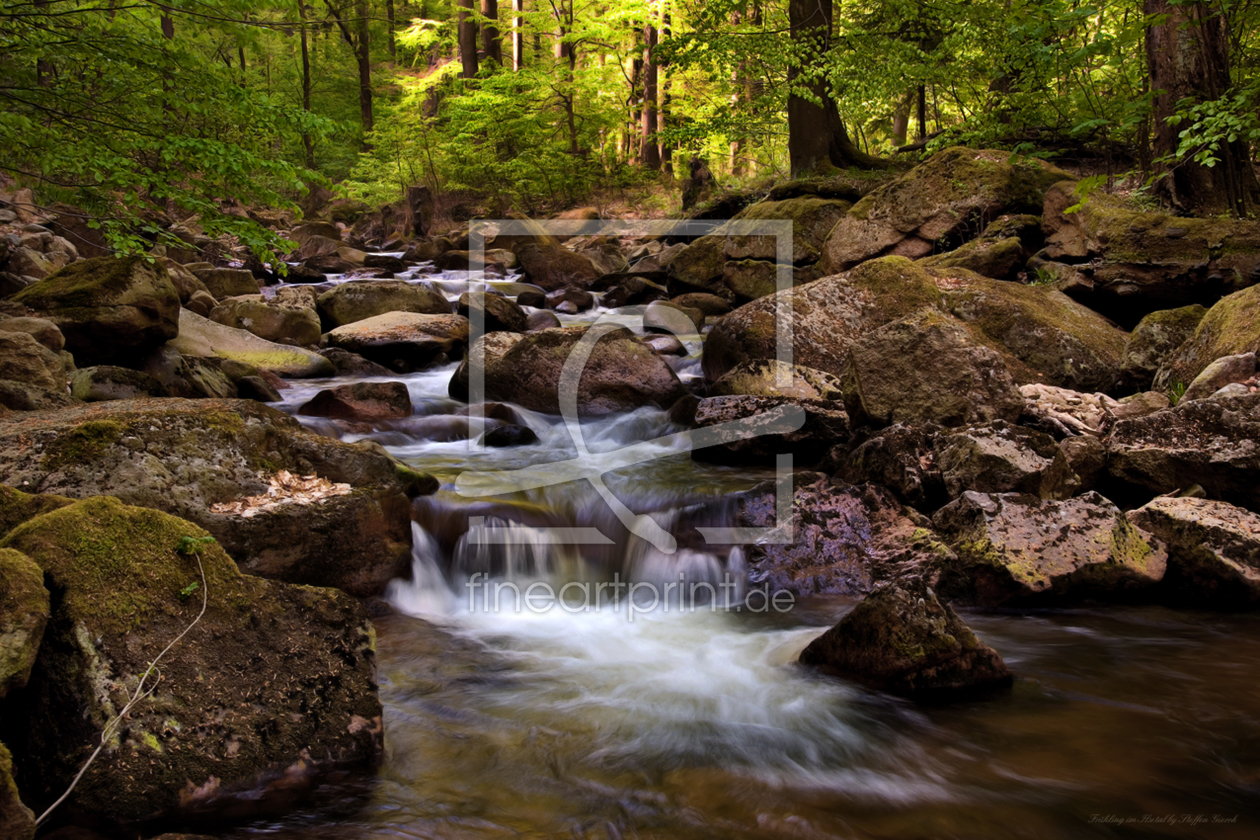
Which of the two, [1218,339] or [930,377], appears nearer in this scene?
[1218,339]

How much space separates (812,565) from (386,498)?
2835 mm

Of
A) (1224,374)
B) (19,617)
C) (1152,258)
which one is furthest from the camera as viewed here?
(1152,258)

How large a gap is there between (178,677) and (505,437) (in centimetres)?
547

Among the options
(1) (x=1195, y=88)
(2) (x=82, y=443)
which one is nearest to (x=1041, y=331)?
(1) (x=1195, y=88)

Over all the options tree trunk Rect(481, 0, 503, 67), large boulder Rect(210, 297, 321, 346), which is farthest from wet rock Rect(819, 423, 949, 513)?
tree trunk Rect(481, 0, 503, 67)

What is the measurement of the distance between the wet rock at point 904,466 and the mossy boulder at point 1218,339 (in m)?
2.41

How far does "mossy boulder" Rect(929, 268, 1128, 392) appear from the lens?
714cm

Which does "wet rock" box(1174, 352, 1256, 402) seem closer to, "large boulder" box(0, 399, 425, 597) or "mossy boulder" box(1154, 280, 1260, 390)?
"mossy boulder" box(1154, 280, 1260, 390)

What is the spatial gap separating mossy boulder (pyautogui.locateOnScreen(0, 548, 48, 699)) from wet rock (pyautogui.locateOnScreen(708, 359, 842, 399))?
18.9 feet

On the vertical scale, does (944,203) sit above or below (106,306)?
above

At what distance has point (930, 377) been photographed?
6.14 meters

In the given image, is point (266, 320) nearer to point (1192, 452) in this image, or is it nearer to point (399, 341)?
point (399, 341)

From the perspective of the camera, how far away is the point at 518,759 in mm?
3287

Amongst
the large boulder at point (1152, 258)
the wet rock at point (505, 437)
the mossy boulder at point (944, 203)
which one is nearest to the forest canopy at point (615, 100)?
the mossy boulder at point (944, 203)
